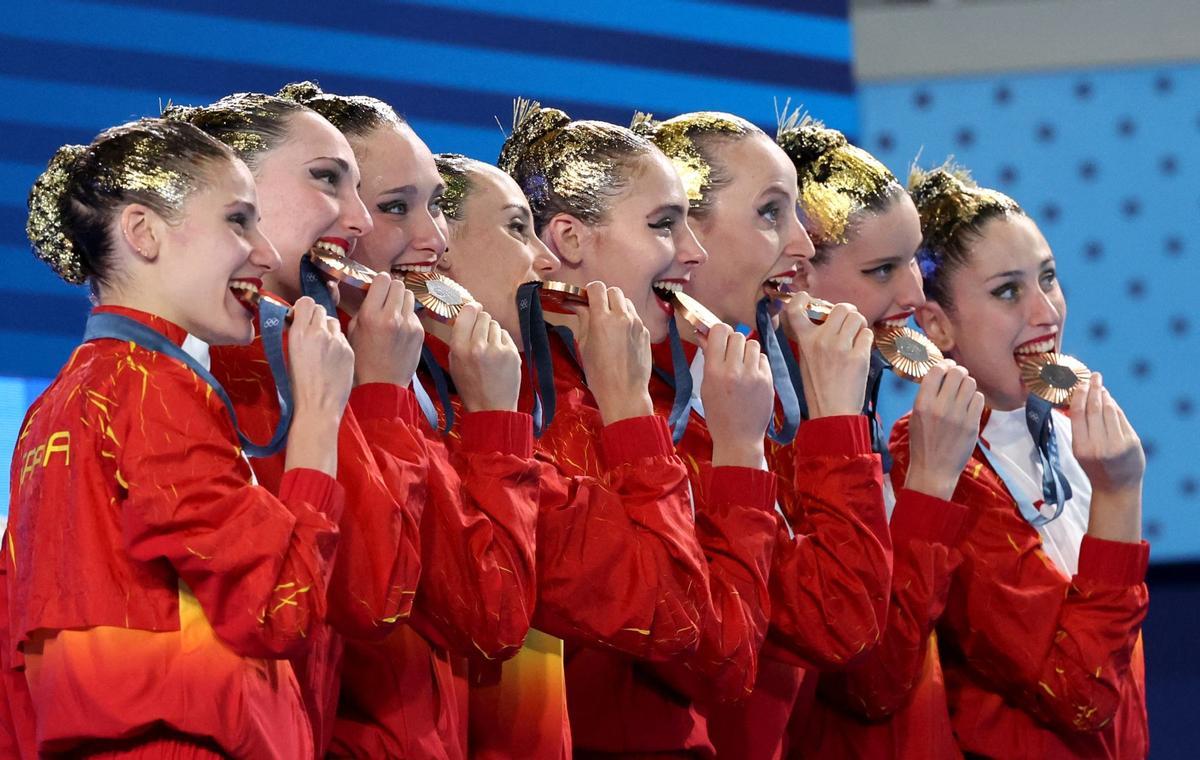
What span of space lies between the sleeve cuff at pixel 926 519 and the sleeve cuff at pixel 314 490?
132 centimetres

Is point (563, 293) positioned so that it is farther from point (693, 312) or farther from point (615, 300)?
point (693, 312)

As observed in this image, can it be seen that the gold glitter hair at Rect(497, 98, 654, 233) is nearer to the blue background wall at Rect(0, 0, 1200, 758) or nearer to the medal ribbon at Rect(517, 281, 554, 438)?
the medal ribbon at Rect(517, 281, 554, 438)

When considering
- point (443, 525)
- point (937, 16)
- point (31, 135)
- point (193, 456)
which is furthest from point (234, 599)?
point (937, 16)

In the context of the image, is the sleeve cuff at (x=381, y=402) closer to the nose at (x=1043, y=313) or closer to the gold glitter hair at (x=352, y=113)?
the gold glitter hair at (x=352, y=113)

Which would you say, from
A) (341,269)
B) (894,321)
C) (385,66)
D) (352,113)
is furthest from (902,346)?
(385,66)

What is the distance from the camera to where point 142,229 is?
7.59ft

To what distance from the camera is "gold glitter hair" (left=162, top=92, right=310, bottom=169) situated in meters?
2.58

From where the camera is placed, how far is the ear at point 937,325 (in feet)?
12.6

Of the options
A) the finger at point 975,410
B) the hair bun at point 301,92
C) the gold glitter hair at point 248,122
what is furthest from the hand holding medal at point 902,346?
the gold glitter hair at point 248,122

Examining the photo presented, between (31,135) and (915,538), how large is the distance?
243 centimetres

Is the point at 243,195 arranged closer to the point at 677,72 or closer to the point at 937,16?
the point at 677,72

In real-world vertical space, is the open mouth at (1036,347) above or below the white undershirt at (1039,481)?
above

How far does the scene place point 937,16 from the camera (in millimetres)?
6715

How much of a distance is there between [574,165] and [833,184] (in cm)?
72
